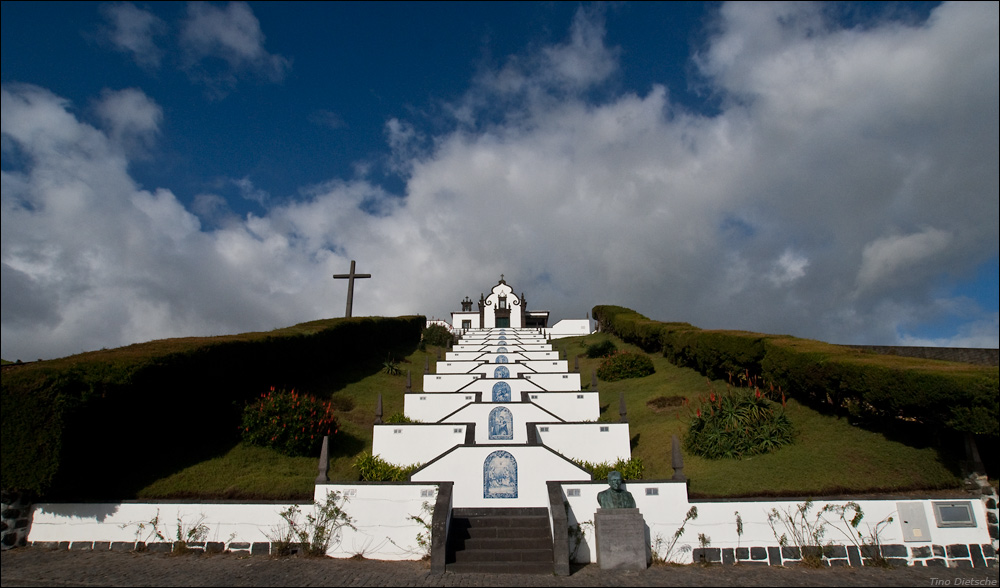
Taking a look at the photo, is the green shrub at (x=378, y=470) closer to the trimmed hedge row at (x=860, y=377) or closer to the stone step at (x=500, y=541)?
the stone step at (x=500, y=541)

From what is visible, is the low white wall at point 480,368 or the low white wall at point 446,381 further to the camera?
the low white wall at point 480,368

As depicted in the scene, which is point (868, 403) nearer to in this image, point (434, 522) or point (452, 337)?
point (434, 522)

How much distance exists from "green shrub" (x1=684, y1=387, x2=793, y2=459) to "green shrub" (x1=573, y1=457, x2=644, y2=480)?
164 centimetres

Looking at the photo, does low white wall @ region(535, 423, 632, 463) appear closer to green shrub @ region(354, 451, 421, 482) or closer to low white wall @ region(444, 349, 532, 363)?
green shrub @ region(354, 451, 421, 482)

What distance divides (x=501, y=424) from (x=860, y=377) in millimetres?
8618

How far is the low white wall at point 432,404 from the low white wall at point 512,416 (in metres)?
1.48

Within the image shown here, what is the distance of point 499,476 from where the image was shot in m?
11.3

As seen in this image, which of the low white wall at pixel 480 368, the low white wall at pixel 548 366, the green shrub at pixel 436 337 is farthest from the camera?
the green shrub at pixel 436 337

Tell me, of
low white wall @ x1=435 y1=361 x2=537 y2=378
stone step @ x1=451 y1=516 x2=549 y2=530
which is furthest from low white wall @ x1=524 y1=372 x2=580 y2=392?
stone step @ x1=451 y1=516 x2=549 y2=530

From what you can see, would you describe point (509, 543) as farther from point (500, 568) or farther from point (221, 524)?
point (221, 524)

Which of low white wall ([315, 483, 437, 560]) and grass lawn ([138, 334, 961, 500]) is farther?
grass lawn ([138, 334, 961, 500])

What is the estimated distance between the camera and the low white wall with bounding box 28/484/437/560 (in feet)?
30.8

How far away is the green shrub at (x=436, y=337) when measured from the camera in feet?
121

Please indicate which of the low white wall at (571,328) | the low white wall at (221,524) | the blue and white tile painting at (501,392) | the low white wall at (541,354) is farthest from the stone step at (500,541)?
the low white wall at (571,328)
